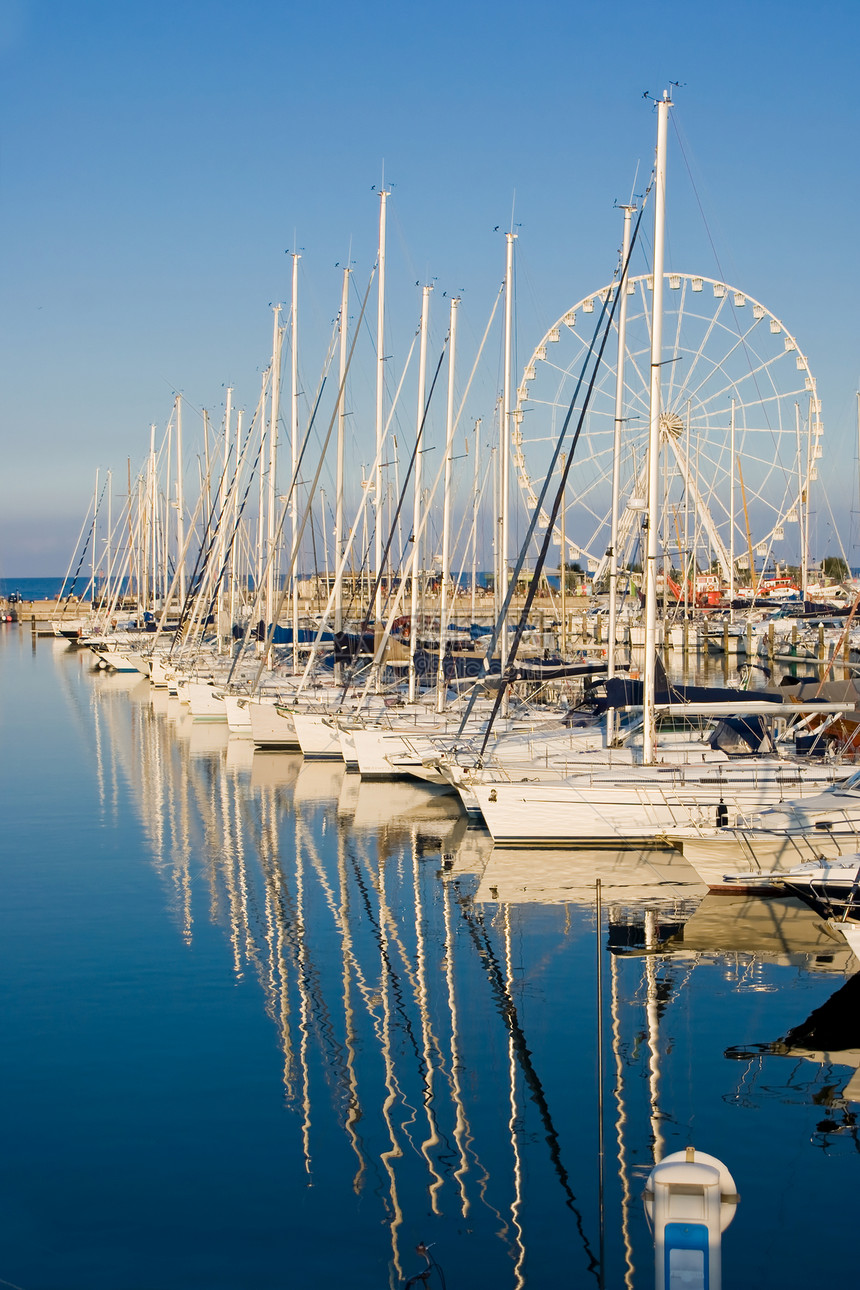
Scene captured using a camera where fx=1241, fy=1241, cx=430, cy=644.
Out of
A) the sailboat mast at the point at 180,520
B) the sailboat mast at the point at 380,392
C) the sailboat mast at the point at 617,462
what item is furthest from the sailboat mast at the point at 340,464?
the sailboat mast at the point at 180,520

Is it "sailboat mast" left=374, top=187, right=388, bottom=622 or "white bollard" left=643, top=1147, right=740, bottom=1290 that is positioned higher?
"sailboat mast" left=374, top=187, right=388, bottom=622

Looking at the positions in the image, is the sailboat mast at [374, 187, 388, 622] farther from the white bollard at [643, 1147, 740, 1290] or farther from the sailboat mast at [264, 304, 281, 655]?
the white bollard at [643, 1147, 740, 1290]

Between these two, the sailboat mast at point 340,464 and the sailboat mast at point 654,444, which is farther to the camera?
the sailboat mast at point 340,464

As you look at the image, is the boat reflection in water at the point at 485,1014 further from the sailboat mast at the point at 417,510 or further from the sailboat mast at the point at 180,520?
the sailboat mast at the point at 180,520

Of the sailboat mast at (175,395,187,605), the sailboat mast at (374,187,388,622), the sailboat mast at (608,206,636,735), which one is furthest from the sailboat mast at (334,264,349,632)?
the sailboat mast at (175,395,187,605)

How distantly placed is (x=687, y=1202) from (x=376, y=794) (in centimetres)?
2774

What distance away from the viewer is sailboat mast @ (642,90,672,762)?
25062mm

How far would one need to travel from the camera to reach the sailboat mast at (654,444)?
25.1 meters

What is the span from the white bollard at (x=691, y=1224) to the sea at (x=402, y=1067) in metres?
3.17

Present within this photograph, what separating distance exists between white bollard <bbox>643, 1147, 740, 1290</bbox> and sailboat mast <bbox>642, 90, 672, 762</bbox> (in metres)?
18.0

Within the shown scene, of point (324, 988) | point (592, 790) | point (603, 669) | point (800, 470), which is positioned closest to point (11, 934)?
point (324, 988)

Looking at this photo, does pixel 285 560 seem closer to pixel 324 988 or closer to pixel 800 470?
pixel 800 470

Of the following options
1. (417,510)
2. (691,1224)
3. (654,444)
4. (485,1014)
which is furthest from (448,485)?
(691,1224)

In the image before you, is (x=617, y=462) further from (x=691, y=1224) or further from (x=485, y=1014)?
(x=691, y=1224)
